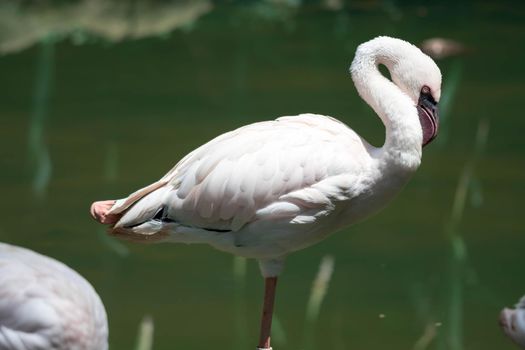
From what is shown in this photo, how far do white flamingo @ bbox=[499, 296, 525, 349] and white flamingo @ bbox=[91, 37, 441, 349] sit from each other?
58 cm

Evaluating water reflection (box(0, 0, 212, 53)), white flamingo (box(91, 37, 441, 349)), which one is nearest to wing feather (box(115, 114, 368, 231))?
white flamingo (box(91, 37, 441, 349))

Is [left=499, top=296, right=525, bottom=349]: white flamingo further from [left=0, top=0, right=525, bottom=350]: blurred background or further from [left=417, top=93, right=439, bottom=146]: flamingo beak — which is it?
[left=0, top=0, right=525, bottom=350]: blurred background

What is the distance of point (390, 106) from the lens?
354cm

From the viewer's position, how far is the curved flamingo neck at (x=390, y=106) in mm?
3469

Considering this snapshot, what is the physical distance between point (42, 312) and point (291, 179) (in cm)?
98

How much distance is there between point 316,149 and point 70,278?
941 millimetres

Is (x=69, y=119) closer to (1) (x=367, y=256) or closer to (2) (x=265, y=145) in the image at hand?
(1) (x=367, y=256)

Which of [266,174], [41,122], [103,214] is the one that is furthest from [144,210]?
[41,122]

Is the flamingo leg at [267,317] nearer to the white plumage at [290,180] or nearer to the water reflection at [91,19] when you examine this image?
the white plumage at [290,180]

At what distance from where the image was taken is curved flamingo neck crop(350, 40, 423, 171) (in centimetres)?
347

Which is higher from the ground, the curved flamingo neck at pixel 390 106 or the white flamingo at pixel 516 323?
the curved flamingo neck at pixel 390 106

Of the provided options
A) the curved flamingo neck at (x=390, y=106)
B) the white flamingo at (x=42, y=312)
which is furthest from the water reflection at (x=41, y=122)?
the white flamingo at (x=42, y=312)

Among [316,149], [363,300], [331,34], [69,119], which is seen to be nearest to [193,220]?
[316,149]

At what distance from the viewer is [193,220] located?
3555 mm
